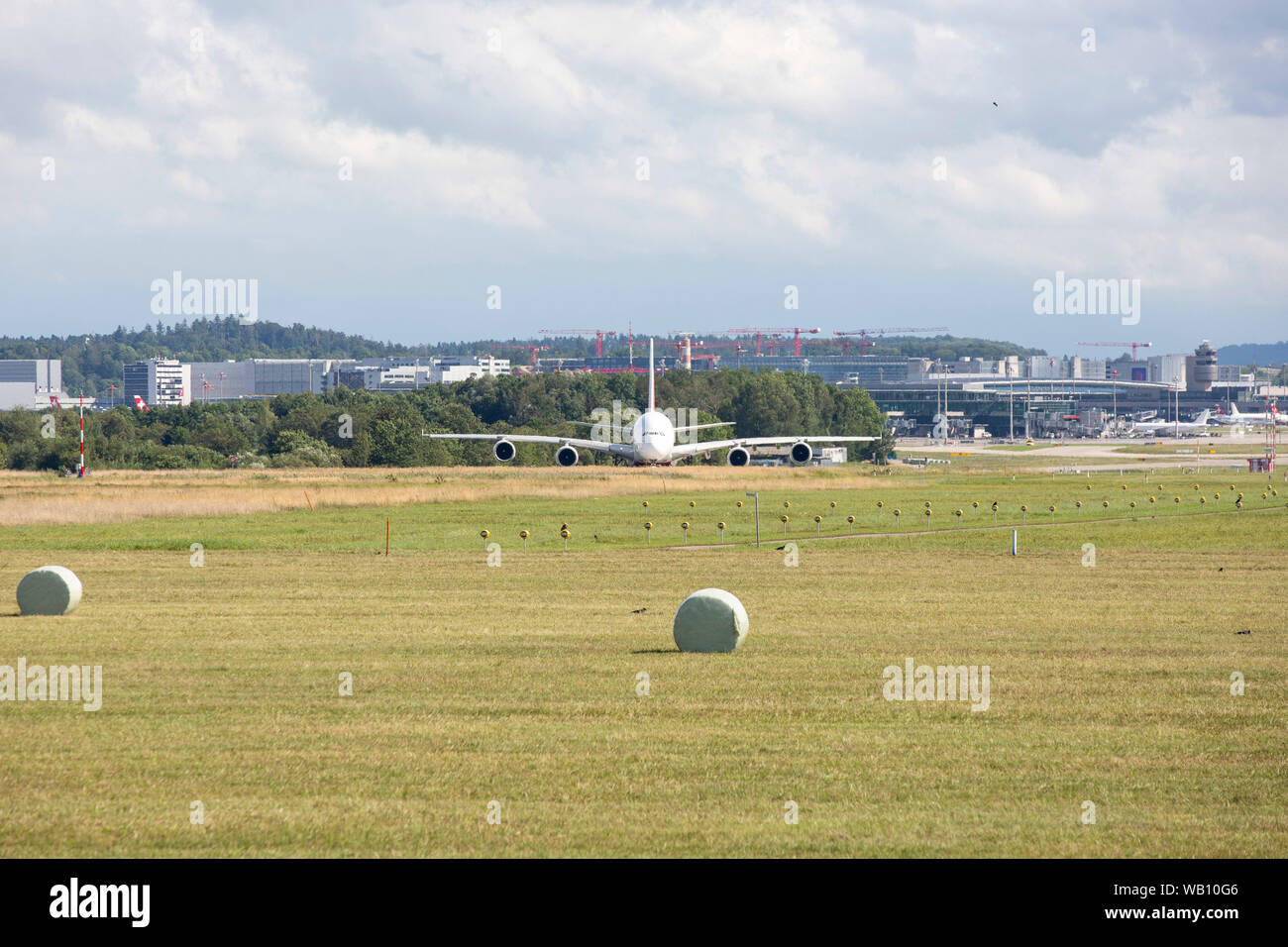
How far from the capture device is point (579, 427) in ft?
446

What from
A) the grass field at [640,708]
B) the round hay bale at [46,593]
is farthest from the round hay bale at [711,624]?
the round hay bale at [46,593]

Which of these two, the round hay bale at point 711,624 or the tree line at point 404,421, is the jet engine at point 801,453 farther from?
the round hay bale at point 711,624

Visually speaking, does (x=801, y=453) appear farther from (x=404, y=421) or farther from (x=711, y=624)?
(x=711, y=624)

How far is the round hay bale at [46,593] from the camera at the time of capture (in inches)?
1041

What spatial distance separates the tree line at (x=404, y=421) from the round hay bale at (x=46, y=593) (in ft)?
250

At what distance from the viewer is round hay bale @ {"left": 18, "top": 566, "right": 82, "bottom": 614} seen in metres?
26.5

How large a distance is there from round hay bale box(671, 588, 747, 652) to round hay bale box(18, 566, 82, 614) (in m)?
12.5

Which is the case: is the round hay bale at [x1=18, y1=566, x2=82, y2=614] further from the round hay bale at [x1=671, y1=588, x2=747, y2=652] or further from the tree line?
the tree line

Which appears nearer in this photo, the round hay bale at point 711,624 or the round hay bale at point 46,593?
the round hay bale at point 711,624

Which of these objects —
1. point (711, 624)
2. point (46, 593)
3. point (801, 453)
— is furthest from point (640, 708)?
point (801, 453)
